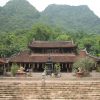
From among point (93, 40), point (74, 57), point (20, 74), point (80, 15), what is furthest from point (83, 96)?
point (80, 15)

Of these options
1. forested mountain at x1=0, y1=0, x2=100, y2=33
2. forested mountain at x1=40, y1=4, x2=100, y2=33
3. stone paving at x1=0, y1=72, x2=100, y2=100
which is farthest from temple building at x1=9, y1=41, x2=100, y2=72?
forested mountain at x1=40, y1=4, x2=100, y2=33

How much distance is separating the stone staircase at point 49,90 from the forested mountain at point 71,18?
376 ft

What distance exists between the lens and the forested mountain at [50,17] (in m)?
125

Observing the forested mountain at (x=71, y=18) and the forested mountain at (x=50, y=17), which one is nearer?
the forested mountain at (x=50, y=17)

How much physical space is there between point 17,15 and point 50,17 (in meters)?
19.5

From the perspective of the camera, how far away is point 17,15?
134 meters

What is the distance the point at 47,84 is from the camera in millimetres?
24688

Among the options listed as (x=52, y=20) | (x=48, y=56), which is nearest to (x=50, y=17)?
(x=52, y=20)

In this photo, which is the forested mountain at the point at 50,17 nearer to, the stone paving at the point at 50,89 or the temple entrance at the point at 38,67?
the temple entrance at the point at 38,67

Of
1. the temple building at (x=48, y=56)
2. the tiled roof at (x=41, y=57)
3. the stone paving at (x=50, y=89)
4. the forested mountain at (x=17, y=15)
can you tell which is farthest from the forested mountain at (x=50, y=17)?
the stone paving at (x=50, y=89)

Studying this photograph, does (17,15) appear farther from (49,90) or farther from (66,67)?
(49,90)

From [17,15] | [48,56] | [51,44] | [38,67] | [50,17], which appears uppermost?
[50,17]

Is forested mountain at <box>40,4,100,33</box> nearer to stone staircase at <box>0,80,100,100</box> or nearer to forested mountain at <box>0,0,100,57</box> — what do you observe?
forested mountain at <box>0,0,100,57</box>

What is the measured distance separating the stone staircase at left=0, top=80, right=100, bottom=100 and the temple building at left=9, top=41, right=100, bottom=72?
19.1 metres
